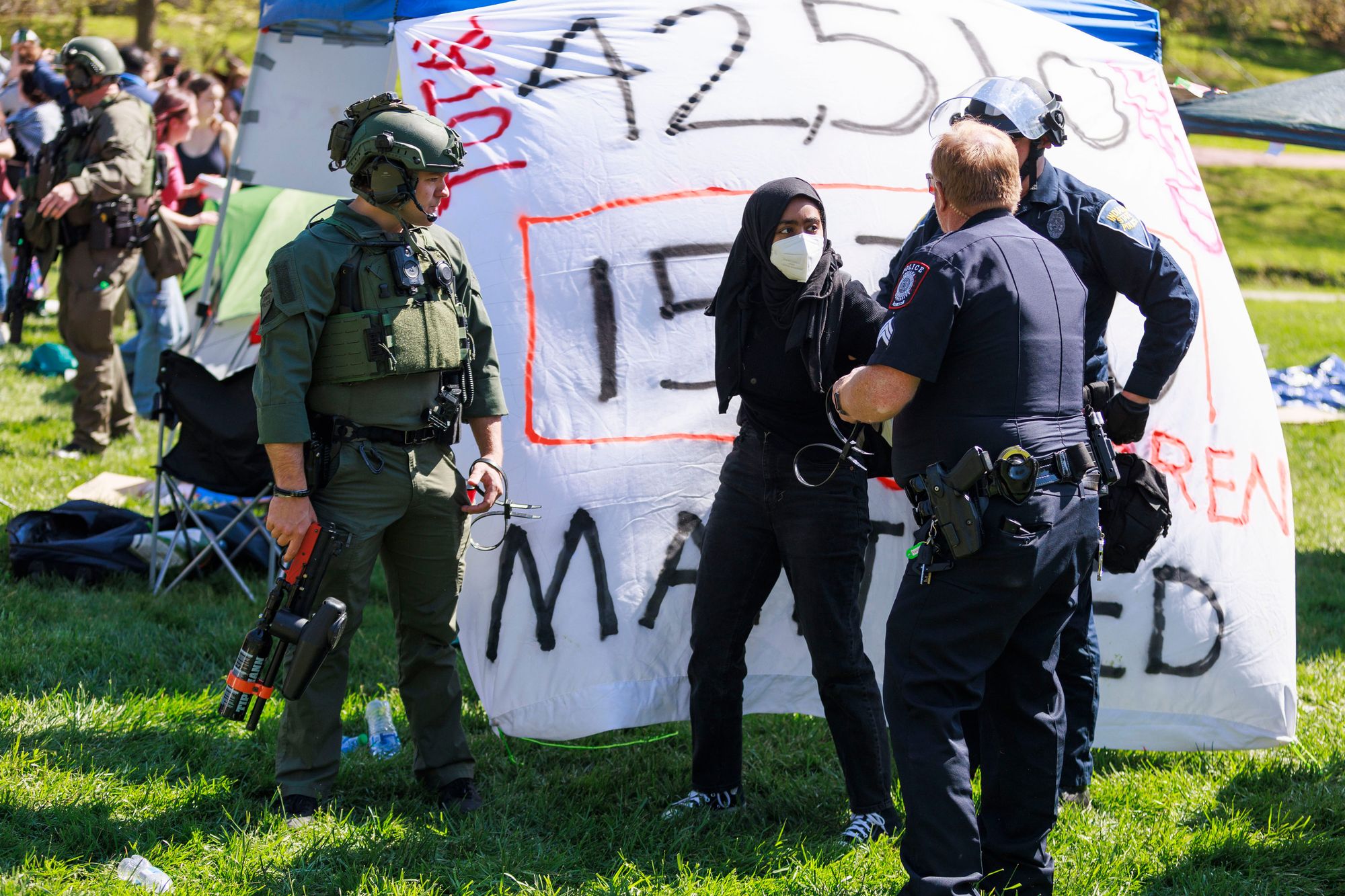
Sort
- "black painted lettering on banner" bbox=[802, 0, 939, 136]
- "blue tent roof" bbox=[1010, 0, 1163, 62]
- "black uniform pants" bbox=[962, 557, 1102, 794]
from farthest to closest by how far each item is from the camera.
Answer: "blue tent roof" bbox=[1010, 0, 1163, 62]
"black painted lettering on banner" bbox=[802, 0, 939, 136]
"black uniform pants" bbox=[962, 557, 1102, 794]

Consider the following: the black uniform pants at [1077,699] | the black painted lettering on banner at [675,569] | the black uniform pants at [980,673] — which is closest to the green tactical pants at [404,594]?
the black painted lettering on banner at [675,569]

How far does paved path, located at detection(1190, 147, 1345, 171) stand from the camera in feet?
88.6

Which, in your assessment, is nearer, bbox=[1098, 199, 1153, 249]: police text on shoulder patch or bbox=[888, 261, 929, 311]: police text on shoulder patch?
bbox=[888, 261, 929, 311]: police text on shoulder patch

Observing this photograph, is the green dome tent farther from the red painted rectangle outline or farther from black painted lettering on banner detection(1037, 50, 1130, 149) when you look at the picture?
black painted lettering on banner detection(1037, 50, 1130, 149)

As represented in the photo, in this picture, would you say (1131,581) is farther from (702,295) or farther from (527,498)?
(527,498)

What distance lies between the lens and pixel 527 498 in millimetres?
4129

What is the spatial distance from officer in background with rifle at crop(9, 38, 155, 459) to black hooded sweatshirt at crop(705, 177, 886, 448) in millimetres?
4981

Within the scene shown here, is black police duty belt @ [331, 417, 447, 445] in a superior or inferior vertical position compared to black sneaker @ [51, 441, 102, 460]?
superior

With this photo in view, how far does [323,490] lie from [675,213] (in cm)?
153

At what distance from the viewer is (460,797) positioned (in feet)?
12.9

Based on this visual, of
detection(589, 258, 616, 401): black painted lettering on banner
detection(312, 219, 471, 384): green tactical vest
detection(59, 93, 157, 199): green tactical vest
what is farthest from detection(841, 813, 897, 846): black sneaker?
detection(59, 93, 157, 199): green tactical vest

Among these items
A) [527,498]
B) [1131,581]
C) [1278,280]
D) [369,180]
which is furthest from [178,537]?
[1278,280]

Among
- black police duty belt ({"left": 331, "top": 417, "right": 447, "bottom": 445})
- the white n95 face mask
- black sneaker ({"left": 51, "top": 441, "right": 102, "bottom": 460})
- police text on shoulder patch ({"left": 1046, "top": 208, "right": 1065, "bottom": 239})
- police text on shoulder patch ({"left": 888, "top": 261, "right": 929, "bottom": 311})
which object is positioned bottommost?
black sneaker ({"left": 51, "top": 441, "right": 102, "bottom": 460})

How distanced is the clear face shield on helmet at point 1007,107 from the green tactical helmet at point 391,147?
4.90 feet
